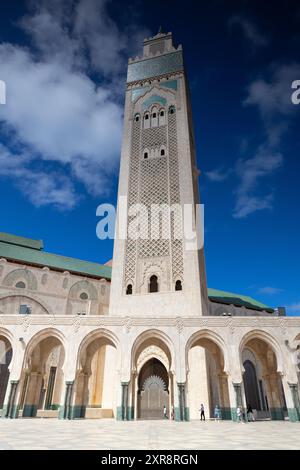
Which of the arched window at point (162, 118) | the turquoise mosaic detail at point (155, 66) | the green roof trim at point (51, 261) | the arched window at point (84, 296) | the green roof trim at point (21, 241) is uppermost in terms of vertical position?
the turquoise mosaic detail at point (155, 66)

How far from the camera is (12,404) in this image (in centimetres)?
1444

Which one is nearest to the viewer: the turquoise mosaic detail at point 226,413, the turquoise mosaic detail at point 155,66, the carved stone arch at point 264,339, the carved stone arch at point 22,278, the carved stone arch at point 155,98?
the carved stone arch at point 264,339

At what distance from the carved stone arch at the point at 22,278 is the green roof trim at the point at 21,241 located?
5636mm

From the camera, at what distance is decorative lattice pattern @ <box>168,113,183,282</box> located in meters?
19.6

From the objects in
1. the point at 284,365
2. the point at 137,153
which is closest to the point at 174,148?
the point at 137,153

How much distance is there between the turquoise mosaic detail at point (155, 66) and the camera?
89.6ft

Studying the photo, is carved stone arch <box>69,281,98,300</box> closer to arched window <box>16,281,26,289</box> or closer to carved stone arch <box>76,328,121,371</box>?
arched window <box>16,281,26,289</box>

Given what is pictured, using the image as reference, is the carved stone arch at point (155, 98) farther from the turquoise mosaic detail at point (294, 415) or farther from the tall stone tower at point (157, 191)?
the turquoise mosaic detail at point (294, 415)

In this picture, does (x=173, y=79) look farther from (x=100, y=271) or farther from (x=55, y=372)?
(x=55, y=372)

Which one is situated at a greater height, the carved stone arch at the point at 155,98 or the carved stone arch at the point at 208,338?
the carved stone arch at the point at 155,98

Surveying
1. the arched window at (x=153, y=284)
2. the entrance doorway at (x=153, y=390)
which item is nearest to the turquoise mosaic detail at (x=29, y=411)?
the entrance doorway at (x=153, y=390)

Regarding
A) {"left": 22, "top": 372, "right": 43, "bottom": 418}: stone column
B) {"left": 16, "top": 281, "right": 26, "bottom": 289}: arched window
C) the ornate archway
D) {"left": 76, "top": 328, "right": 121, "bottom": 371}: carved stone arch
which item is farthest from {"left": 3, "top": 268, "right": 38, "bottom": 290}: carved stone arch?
{"left": 76, "top": 328, "right": 121, "bottom": 371}: carved stone arch
